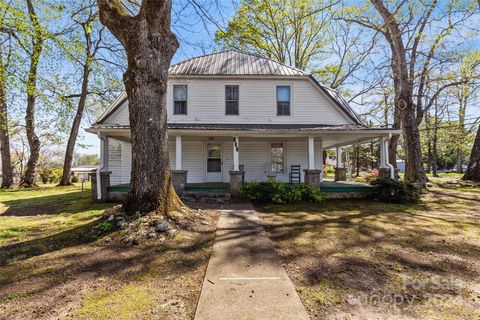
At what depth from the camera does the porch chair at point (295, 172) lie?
36.8ft

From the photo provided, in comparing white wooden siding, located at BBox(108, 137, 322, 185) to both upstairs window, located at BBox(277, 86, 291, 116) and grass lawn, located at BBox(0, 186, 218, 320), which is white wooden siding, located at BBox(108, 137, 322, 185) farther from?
grass lawn, located at BBox(0, 186, 218, 320)

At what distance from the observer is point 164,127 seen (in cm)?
514

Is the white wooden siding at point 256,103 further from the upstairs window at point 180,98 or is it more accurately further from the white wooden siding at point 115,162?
the white wooden siding at point 115,162

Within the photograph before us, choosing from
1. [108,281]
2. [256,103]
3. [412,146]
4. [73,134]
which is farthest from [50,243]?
[73,134]

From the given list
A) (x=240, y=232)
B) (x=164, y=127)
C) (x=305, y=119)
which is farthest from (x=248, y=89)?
(x=240, y=232)

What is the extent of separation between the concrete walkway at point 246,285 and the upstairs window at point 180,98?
7.66 metres

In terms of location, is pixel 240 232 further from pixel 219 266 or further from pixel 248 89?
pixel 248 89

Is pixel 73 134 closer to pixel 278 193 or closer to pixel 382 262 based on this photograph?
pixel 278 193

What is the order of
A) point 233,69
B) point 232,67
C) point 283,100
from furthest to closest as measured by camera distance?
point 232,67 < point 233,69 < point 283,100

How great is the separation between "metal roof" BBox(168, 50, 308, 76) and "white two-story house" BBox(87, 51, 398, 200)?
0.14ft

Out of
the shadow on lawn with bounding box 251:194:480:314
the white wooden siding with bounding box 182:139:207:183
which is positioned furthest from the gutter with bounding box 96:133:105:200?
the shadow on lawn with bounding box 251:194:480:314

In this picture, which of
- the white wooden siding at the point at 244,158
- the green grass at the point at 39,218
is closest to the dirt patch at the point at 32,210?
the green grass at the point at 39,218

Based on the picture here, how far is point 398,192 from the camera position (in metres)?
8.40

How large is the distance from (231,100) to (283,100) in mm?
2385
